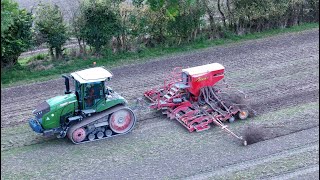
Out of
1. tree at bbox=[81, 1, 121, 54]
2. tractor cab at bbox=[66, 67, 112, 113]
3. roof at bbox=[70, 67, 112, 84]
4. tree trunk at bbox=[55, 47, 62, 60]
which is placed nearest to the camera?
roof at bbox=[70, 67, 112, 84]

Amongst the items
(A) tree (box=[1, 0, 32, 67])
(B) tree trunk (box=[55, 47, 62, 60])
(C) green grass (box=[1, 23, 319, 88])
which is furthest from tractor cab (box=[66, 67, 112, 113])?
(B) tree trunk (box=[55, 47, 62, 60])

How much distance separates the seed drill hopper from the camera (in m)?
16.6

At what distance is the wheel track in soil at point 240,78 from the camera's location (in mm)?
18281

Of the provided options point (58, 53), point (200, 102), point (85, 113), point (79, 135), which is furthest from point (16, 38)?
point (200, 102)

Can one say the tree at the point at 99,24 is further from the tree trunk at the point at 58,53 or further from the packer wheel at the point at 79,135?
the packer wheel at the point at 79,135

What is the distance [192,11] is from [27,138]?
10.7 metres

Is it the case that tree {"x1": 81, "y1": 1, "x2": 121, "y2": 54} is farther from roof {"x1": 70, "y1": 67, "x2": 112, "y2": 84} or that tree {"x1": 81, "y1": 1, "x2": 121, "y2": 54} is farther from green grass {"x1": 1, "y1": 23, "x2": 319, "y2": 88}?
roof {"x1": 70, "y1": 67, "x2": 112, "y2": 84}

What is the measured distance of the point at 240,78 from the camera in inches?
803

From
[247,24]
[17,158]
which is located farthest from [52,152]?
[247,24]

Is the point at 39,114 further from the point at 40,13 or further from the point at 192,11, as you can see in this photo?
the point at 192,11

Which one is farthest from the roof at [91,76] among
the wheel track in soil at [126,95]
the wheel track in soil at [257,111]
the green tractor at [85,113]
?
the wheel track in soil at [126,95]

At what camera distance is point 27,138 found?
16.3m

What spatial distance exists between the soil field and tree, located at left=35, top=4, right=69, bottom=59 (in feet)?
7.47

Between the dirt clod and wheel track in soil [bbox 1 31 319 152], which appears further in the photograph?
wheel track in soil [bbox 1 31 319 152]
